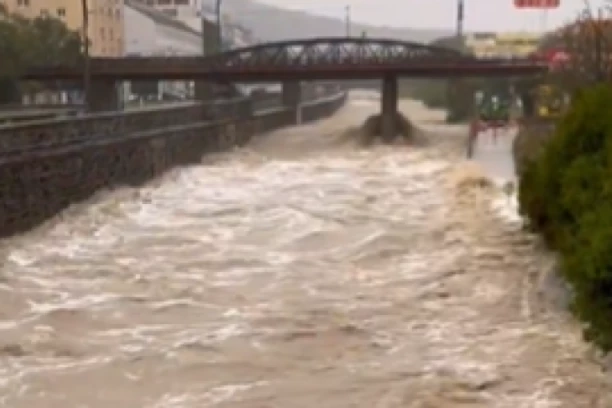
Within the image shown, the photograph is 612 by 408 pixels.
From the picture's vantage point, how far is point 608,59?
1201 inches

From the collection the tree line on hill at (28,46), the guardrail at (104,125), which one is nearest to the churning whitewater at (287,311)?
the guardrail at (104,125)

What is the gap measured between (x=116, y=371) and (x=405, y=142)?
3549cm

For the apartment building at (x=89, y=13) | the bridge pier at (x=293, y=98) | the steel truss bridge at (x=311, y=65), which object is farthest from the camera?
the bridge pier at (x=293, y=98)

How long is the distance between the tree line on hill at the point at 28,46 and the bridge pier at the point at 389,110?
1222 cm

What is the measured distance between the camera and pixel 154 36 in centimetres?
6347

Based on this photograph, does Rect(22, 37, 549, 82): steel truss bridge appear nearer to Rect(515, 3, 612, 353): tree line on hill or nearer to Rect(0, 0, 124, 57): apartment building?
Rect(0, 0, 124, 57): apartment building

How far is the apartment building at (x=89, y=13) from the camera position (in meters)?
56.2

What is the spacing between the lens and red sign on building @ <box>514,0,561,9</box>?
47.9 metres

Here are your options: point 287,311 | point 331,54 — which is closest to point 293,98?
point 331,54

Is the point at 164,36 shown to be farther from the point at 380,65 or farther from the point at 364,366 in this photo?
the point at 364,366

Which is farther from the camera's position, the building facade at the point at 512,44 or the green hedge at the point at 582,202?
the building facade at the point at 512,44

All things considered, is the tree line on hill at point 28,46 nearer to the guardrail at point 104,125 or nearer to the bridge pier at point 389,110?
the guardrail at point 104,125

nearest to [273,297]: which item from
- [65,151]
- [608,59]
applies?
[65,151]

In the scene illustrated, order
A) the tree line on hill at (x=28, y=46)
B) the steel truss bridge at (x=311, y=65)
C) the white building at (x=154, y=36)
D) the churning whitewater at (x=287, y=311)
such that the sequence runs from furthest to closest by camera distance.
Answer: the white building at (x=154, y=36) → the steel truss bridge at (x=311, y=65) → the tree line on hill at (x=28, y=46) → the churning whitewater at (x=287, y=311)
